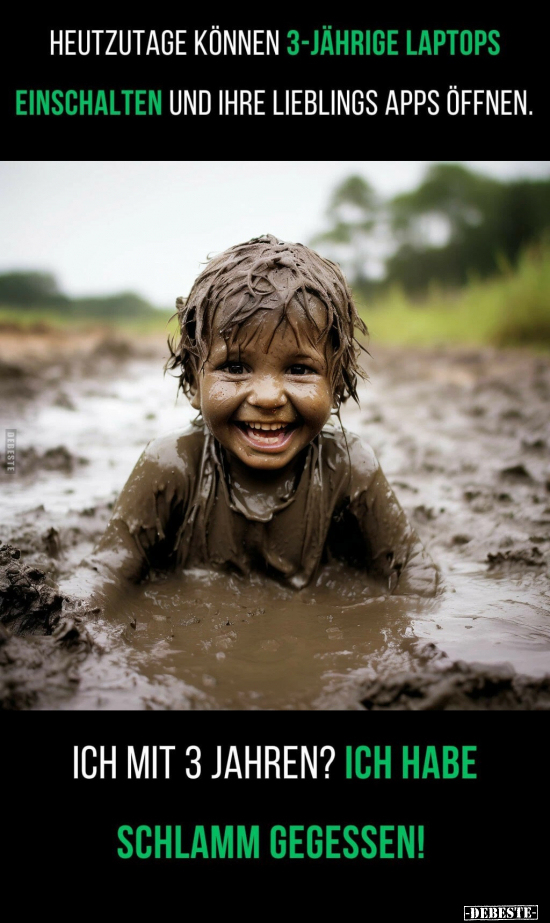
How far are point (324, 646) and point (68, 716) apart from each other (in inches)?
31.4

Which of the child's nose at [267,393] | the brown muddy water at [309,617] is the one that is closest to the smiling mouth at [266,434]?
the child's nose at [267,393]

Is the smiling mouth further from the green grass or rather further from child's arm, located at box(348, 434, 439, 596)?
the green grass

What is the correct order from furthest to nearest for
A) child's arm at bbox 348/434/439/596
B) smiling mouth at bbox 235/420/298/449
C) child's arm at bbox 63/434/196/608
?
child's arm at bbox 348/434/439/596, child's arm at bbox 63/434/196/608, smiling mouth at bbox 235/420/298/449

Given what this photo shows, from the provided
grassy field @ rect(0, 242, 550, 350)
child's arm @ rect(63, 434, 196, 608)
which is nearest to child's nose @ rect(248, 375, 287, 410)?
child's arm @ rect(63, 434, 196, 608)

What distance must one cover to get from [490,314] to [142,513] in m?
9.09

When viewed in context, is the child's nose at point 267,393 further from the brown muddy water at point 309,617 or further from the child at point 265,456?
the brown muddy water at point 309,617

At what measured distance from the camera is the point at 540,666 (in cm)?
215

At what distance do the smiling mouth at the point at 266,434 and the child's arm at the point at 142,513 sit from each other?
14.0 inches

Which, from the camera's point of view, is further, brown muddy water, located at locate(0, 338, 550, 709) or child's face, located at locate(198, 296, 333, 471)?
child's face, located at locate(198, 296, 333, 471)

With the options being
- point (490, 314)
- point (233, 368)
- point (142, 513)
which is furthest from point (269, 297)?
point (490, 314)

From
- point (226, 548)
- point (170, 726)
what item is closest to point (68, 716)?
point (170, 726)

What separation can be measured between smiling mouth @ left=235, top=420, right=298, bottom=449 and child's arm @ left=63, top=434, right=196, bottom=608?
1.16ft

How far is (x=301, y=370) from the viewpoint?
→ 2.34 meters

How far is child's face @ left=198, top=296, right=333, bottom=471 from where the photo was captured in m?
2.25
